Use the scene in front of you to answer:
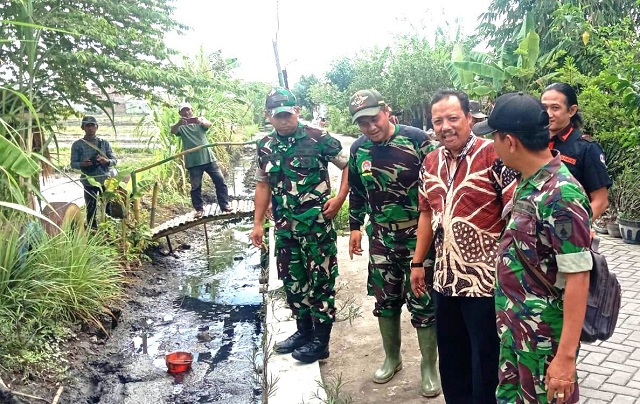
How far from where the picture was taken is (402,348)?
13.5ft

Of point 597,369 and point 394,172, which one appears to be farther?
point 597,369

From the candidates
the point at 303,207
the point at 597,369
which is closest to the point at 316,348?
the point at 303,207

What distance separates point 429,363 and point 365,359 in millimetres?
750

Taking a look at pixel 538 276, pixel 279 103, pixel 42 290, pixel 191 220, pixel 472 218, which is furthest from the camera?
pixel 191 220

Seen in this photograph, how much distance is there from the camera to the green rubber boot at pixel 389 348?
3.44 m

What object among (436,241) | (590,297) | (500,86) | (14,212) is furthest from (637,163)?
(14,212)

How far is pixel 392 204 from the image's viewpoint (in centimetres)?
324

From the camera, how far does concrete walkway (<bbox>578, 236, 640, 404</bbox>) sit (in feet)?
10.2

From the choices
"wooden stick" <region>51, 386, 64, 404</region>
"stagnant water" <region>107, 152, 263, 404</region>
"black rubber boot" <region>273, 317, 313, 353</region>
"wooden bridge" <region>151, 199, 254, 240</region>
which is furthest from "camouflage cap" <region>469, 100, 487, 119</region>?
"wooden bridge" <region>151, 199, 254, 240</region>

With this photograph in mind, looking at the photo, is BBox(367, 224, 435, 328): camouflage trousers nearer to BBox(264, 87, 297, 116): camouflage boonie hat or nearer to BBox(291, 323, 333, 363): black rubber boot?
BBox(291, 323, 333, 363): black rubber boot

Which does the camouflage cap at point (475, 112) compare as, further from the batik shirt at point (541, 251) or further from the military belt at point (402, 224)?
the batik shirt at point (541, 251)

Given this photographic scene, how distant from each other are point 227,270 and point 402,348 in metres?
4.16

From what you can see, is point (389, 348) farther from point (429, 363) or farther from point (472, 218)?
point (472, 218)

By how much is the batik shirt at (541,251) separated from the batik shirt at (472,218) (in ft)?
1.48
